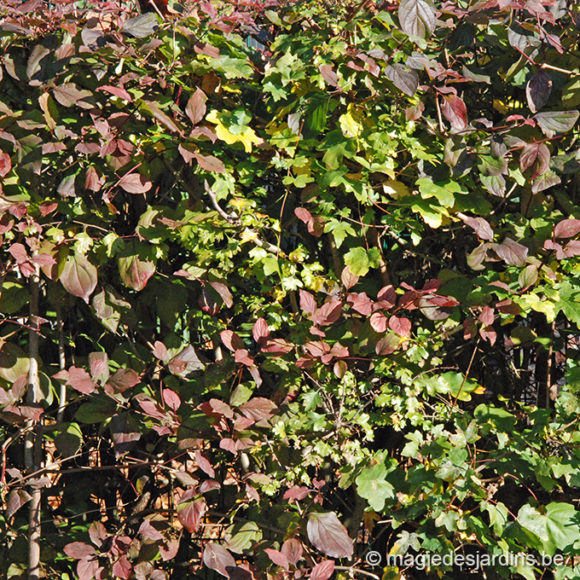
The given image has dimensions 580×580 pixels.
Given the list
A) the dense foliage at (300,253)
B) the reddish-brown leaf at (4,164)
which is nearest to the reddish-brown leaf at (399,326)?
→ the dense foliage at (300,253)

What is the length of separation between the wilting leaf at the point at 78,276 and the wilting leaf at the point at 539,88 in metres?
1.58

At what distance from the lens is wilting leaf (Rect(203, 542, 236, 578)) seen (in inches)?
93.2

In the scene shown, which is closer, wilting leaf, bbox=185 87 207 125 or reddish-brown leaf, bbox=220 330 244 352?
wilting leaf, bbox=185 87 207 125

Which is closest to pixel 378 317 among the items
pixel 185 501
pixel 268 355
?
pixel 268 355

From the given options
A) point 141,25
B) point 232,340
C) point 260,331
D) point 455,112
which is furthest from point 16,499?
point 455,112

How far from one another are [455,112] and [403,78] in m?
0.25

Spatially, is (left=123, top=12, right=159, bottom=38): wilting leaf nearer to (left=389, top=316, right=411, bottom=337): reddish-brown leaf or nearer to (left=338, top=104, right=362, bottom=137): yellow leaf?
(left=338, top=104, right=362, bottom=137): yellow leaf

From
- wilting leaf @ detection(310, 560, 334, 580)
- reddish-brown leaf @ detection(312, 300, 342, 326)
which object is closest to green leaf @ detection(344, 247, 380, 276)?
reddish-brown leaf @ detection(312, 300, 342, 326)

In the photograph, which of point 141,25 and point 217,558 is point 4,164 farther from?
point 217,558

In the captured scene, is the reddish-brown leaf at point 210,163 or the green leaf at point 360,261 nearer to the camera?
the reddish-brown leaf at point 210,163

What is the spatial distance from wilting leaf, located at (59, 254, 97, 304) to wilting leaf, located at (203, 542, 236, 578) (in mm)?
931

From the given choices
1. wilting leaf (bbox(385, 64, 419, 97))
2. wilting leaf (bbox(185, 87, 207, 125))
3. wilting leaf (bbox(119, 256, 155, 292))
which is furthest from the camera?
wilting leaf (bbox(119, 256, 155, 292))

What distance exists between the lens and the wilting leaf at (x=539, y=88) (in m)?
2.35

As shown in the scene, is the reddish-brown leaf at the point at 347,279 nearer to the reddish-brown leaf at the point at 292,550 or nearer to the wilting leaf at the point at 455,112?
the wilting leaf at the point at 455,112
